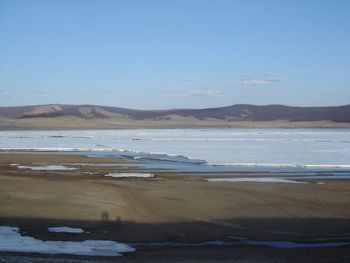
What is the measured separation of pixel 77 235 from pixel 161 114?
125695 mm

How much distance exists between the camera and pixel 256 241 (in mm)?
8086

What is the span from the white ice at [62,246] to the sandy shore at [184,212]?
0.28 m

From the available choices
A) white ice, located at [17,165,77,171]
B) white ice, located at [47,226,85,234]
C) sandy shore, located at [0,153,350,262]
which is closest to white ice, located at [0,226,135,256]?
sandy shore, located at [0,153,350,262]

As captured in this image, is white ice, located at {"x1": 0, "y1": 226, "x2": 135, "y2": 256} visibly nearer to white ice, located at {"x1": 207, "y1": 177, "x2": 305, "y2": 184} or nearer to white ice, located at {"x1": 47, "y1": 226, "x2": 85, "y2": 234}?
white ice, located at {"x1": 47, "y1": 226, "x2": 85, "y2": 234}

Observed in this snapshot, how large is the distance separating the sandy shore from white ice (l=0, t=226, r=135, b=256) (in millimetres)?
278

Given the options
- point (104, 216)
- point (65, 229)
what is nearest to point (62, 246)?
point (65, 229)

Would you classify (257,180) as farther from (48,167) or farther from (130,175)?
(48,167)

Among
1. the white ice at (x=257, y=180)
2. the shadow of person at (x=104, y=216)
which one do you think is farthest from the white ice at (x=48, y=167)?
the shadow of person at (x=104, y=216)

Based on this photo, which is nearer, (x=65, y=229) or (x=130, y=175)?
(x=65, y=229)

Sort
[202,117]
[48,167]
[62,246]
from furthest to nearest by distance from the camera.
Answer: [202,117] < [48,167] < [62,246]

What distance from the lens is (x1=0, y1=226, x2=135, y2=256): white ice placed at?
7258 mm

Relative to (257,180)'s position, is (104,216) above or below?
below

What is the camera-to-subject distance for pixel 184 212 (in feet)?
34.1

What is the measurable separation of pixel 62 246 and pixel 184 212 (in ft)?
11.1
